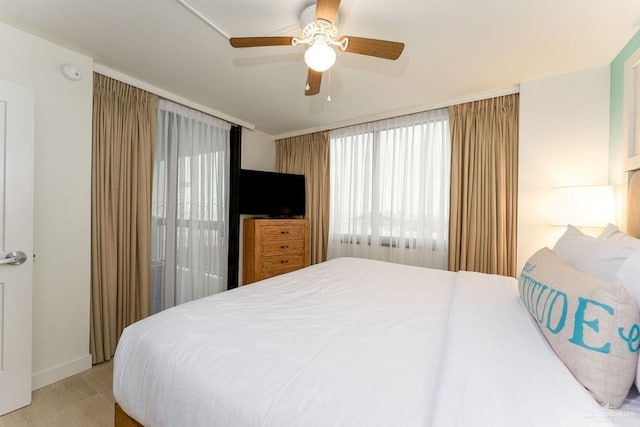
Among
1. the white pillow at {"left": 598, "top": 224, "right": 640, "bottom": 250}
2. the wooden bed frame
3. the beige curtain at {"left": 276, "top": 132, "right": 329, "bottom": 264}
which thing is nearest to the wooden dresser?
the beige curtain at {"left": 276, "top": 132, "right": 329, "bottom": 264}

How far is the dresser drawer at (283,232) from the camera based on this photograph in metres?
3.27

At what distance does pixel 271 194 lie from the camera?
3.54 metres

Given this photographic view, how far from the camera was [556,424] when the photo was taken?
550mm

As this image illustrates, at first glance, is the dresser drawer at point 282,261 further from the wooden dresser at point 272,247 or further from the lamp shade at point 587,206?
the lamp shade at point 587,206

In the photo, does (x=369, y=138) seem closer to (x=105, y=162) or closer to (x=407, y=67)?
(x=407, y=67)

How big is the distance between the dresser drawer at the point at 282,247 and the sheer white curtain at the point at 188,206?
55 centimetres

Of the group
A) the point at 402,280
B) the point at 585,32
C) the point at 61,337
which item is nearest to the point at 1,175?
the point at 61,337

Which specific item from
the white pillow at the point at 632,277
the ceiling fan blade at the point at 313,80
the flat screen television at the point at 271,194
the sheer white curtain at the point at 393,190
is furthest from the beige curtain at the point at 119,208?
the white pillow at the point at 632,277

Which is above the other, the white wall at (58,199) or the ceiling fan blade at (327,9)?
the ceiling fan blade at (327,9)

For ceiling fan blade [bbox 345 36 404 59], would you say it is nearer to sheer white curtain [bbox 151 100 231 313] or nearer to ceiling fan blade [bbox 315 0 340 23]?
ceiling fan blade [bbox 315 0 340 23]

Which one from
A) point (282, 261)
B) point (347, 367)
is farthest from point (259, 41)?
point (282, 261)

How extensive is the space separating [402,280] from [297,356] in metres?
1.16

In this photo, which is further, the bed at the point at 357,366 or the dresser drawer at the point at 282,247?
the dresser drawer at the point at 282,247

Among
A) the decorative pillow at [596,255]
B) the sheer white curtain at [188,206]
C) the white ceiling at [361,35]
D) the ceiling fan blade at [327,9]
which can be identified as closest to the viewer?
the decorative pillow at [596,255]
